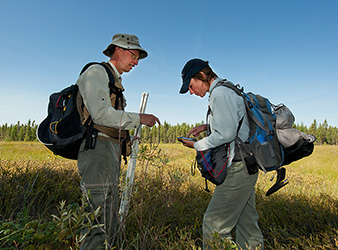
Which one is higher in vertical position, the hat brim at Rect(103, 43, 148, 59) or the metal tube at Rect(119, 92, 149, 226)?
the hat brim at Rect(103, 43, 148, 59)

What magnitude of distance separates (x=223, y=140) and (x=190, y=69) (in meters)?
0.88

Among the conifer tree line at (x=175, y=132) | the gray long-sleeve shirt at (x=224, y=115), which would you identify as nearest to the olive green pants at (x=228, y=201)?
the gray long-sleeve shirt at (x=224, y=115)

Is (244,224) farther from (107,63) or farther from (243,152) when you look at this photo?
(107,63)

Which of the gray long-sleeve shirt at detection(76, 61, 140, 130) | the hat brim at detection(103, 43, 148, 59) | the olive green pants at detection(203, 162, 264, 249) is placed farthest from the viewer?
the hat brim at detection(103, 43, 148, 59)

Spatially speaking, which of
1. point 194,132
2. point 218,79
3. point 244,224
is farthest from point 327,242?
point 218,79

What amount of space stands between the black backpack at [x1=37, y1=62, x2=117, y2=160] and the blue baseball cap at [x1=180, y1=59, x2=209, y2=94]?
854 mm

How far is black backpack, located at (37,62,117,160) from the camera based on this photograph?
2365 millimetres

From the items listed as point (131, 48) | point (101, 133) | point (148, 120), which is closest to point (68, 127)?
point (101, 133)

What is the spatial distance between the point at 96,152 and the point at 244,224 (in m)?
1.95

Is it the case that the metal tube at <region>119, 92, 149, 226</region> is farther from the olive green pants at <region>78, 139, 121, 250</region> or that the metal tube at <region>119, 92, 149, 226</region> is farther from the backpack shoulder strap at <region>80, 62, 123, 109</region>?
the backpack shoulder strap at <region>80, 62, 123, 109</region>

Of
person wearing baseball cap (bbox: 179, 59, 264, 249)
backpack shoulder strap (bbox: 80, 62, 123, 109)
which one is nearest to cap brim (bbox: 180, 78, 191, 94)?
person wearing baseball cap (bbox: 179, 59, 264, 249)

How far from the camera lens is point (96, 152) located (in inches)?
95.0

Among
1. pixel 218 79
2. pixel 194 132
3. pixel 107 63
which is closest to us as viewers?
pixel 218 79

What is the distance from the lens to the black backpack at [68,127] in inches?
93.1
